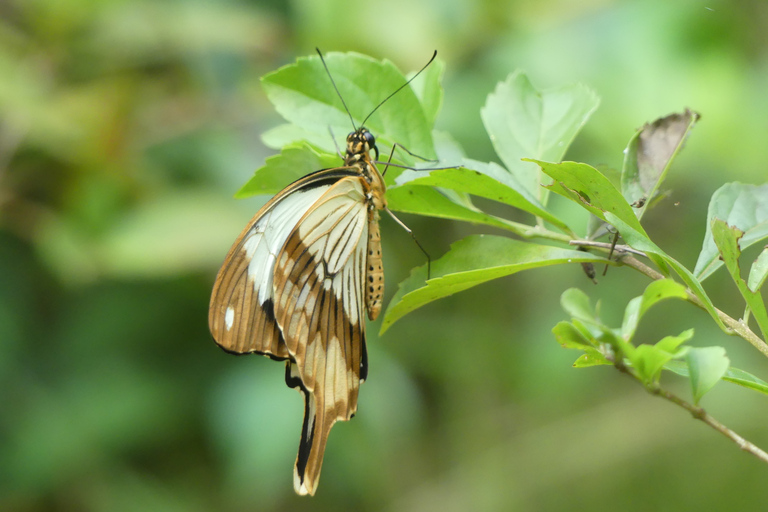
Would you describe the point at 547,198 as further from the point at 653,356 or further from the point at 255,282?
the point at 255,282

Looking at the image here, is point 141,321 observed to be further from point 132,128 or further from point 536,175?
point 536,175

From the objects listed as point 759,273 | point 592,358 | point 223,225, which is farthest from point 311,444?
point 223,225

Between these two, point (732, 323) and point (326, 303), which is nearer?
point (732, 323)

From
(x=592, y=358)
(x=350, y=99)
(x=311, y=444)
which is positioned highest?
(x=350, y=99)

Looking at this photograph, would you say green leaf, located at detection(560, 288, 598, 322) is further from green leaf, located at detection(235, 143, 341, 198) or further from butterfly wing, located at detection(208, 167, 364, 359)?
butterfly wing, located at detection(208, 167, 364, 359)

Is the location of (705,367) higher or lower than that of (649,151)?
lower

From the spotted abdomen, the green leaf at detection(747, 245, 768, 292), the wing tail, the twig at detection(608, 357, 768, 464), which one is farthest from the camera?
the spotted abdomen

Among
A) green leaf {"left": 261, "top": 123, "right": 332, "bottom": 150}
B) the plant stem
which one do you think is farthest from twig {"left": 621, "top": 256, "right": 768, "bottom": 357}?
green leaf {"left": 261, "top": 123, "right": 332, "bottom": 150}
